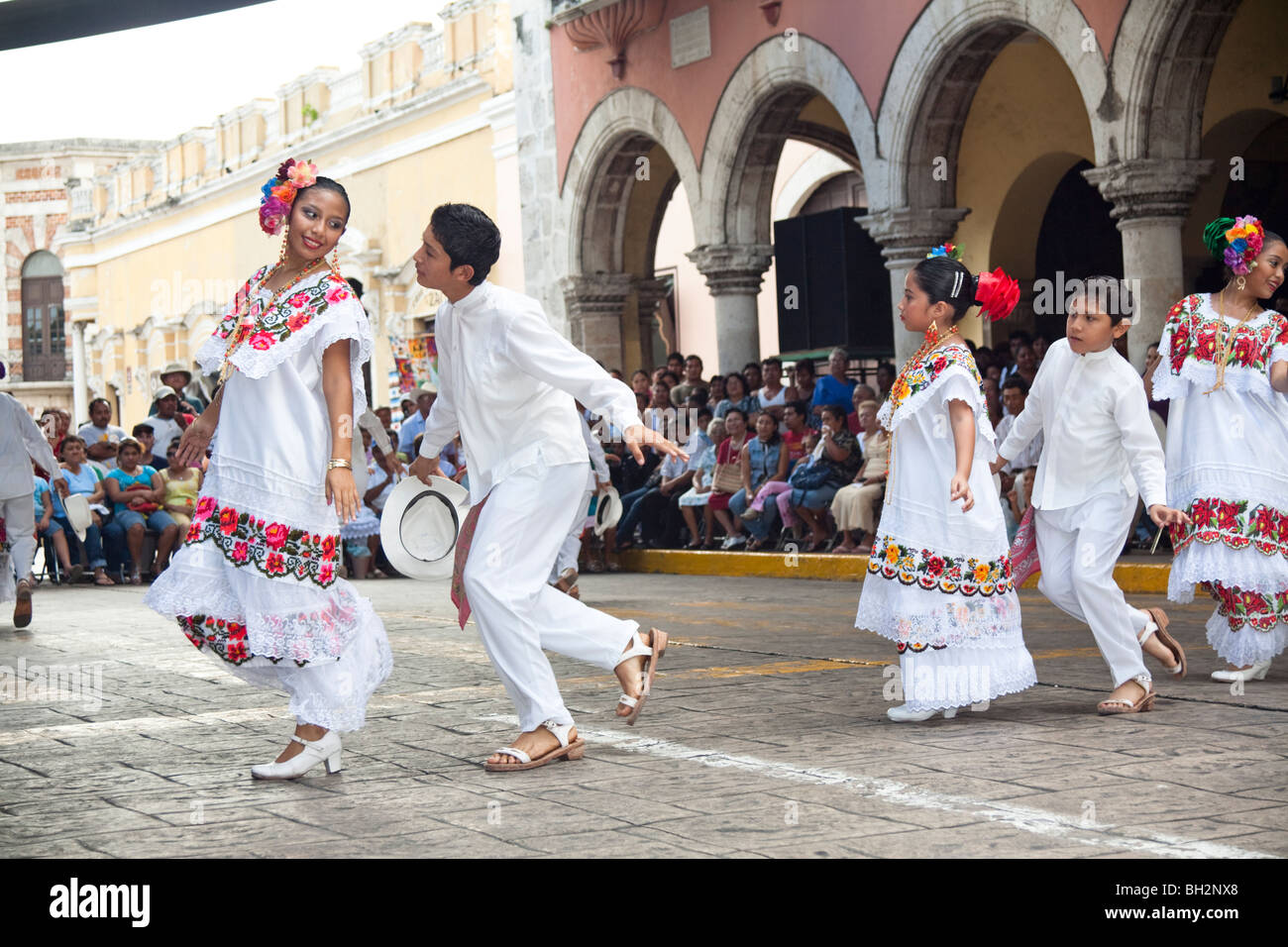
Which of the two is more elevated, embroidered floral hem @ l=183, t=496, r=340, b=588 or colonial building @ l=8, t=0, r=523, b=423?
colonial building @ l=8, t=0, r=523, b=423

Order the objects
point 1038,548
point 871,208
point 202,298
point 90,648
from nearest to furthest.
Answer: point 1038,548, point 90,648, point 871,208, point 202,298

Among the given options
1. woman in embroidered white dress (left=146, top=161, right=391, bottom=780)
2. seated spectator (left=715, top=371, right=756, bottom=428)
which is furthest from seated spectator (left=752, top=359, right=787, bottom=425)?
woman in embroidered white dress (left=146, top=161, right=391, bottom=780)

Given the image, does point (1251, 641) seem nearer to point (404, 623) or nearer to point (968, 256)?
point (404, 623)

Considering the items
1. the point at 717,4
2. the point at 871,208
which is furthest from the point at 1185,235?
the point at 717,4

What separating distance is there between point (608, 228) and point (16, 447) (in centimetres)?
1048

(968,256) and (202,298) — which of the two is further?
(202,298)

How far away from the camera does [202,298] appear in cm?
3462

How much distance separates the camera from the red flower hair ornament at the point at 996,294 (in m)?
6.51

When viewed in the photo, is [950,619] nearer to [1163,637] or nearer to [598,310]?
[1163,637]

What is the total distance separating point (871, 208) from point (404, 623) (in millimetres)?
7311

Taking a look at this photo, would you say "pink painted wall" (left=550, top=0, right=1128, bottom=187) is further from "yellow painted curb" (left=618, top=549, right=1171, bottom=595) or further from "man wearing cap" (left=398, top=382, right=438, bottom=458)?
"yellow painted curb" (left=618, top=549, right=1171, bottom=595)

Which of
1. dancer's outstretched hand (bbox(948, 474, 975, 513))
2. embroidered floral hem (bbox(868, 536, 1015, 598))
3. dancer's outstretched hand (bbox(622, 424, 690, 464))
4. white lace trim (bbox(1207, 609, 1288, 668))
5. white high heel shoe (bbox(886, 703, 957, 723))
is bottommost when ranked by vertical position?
white high heel shoe (bbox(886, 703, 957, 723))

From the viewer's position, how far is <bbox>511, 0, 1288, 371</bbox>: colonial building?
13.5m

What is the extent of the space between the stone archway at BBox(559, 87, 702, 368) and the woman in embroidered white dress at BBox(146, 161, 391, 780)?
14534 millimetres
